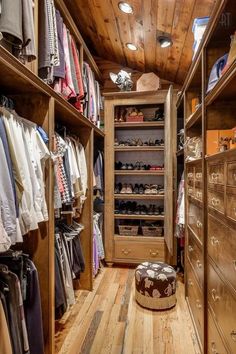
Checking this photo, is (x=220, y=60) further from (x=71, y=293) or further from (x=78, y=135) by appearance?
(x=71, y=293)

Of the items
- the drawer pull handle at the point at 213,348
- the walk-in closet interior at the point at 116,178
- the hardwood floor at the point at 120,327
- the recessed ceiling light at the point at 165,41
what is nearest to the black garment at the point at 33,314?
the walk-in closet interior at the point at 116,178

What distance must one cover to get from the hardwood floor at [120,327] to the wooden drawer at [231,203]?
3.81ft

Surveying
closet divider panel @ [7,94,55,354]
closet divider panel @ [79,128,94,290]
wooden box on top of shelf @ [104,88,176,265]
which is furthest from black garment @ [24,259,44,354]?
wooden box on top of shelf @ [104,88,176,265]

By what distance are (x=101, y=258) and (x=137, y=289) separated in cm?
89

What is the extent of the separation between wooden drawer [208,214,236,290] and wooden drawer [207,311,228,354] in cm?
36

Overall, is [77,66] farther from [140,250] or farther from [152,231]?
[140,250]

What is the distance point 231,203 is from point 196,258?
3.09 ft

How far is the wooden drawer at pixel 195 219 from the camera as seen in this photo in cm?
184

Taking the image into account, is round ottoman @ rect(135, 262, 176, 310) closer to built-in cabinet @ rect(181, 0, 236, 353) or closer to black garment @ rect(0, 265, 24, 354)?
built-in cabinet @ rect(181, 0, 236, 353)

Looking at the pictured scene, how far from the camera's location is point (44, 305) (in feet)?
5.44

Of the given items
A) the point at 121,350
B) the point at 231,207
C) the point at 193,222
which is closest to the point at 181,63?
the point at 193,222

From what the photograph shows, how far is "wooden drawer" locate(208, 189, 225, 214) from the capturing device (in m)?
1.33

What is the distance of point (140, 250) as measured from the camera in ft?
10.9

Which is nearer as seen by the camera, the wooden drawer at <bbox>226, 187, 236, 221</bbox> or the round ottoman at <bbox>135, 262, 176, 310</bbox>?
the wooden drawer at <bbox>226, 187, 236, 221</bbox>
